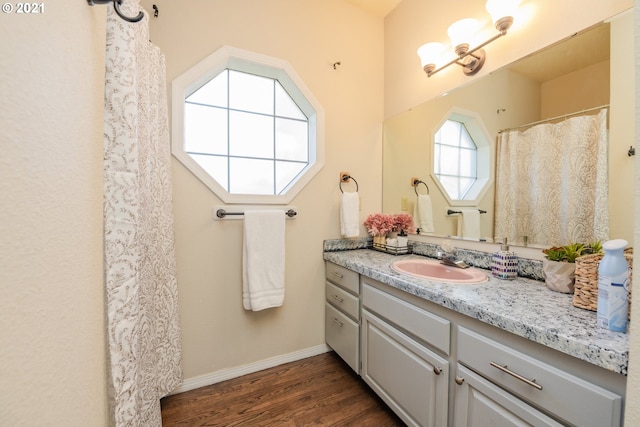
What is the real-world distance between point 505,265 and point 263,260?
1.36 m

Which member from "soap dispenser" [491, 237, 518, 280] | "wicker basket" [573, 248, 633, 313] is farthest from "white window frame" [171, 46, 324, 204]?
"wicker basket" [573, 248, 633, 313]

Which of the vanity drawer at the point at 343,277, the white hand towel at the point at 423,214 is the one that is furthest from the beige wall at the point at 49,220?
the white hand towel at the point at 423,214

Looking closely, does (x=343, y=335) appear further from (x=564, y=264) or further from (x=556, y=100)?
(x=556, y=100)

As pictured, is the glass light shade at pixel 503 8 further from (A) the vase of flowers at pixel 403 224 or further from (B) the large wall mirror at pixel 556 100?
(A) the vase of flowers at pixel 403 224

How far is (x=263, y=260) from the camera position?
1.65 metres

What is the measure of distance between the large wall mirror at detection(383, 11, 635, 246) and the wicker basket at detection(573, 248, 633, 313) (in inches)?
9.6

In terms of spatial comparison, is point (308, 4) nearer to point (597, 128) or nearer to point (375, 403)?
point (597, 128)

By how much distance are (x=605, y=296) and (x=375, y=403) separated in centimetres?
125

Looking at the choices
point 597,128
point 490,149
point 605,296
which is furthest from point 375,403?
point 597,128

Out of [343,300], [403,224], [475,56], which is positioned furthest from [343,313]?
[475,56]

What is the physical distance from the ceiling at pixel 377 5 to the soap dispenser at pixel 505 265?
6.73 ft

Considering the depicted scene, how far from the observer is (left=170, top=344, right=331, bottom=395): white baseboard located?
5.12 ft

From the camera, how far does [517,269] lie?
1238 millimetres

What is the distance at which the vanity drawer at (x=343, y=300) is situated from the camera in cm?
155
